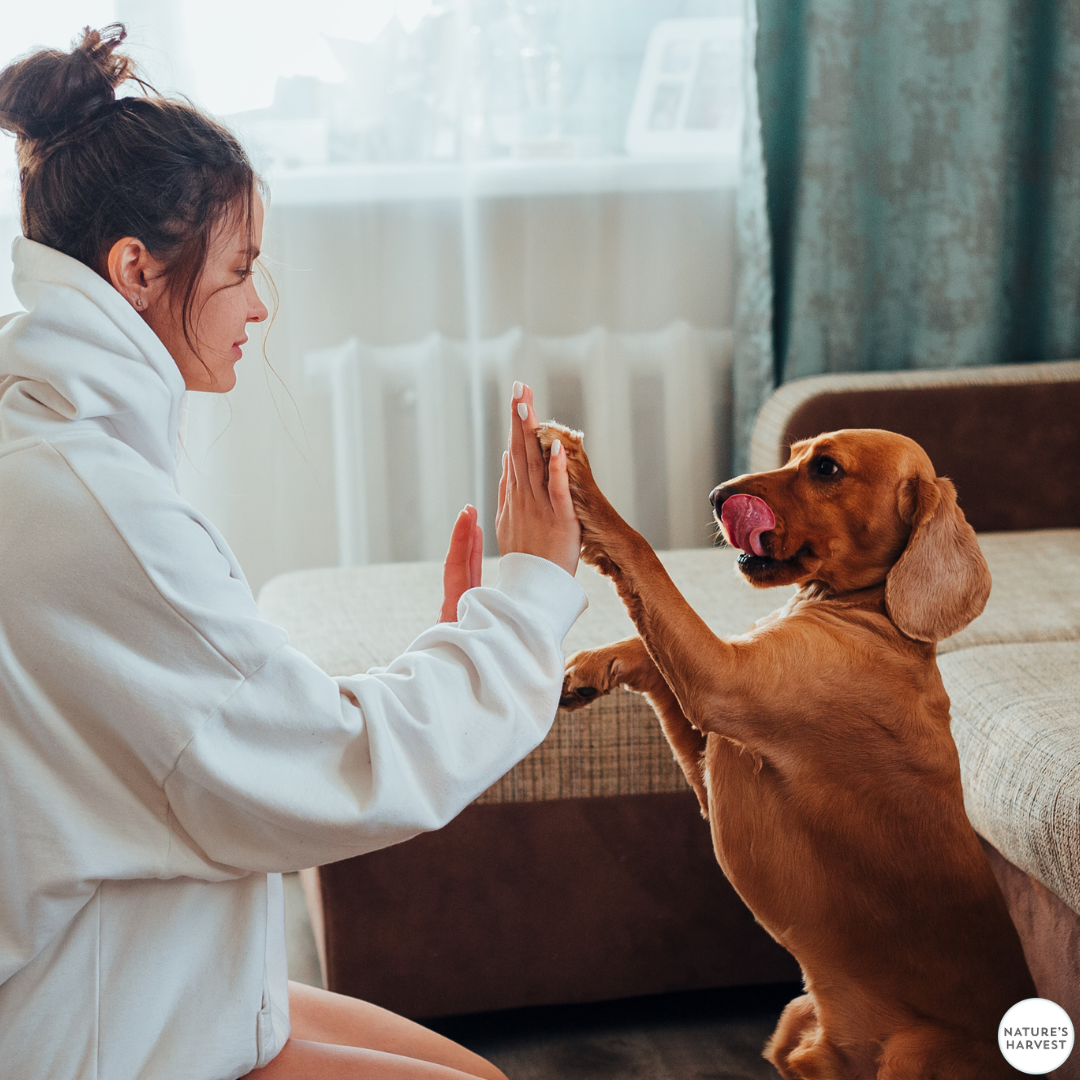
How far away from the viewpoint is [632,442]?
2.61 metres

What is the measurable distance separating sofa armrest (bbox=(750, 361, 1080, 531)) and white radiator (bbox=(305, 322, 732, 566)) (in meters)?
→ 0.33

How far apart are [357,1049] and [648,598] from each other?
0.46m

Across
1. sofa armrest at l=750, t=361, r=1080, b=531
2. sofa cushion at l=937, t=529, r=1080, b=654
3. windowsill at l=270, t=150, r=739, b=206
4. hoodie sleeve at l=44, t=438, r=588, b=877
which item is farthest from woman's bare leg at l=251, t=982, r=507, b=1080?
windowsill at l=270, t=150, r=739, b=206

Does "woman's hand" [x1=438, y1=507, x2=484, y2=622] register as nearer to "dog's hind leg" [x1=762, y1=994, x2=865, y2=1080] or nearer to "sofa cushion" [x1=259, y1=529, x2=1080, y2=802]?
"sofa cushion" [x1=259, y1=529, x2=1080, y2=802]

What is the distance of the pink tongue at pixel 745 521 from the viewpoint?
1055mm

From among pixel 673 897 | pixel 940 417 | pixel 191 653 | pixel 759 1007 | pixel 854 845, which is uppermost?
pixel 191 653

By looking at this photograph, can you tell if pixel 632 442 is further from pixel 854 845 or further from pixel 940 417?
pixel 854 845

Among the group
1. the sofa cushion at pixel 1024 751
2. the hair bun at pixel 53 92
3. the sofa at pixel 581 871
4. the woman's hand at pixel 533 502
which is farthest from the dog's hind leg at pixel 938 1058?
the hair bun at pixel 53 92

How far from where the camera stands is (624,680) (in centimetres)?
111

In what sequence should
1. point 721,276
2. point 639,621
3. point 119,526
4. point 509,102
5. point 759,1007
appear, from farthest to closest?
point 721,276, point 509,102, point 759,1007, point 639,621, point 119,526

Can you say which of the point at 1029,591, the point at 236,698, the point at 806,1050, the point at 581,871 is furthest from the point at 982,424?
the point at 236,698

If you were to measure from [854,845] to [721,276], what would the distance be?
1.72 m

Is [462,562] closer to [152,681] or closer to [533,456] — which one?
[533,456]

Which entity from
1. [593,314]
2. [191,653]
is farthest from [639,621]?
[593,314]
